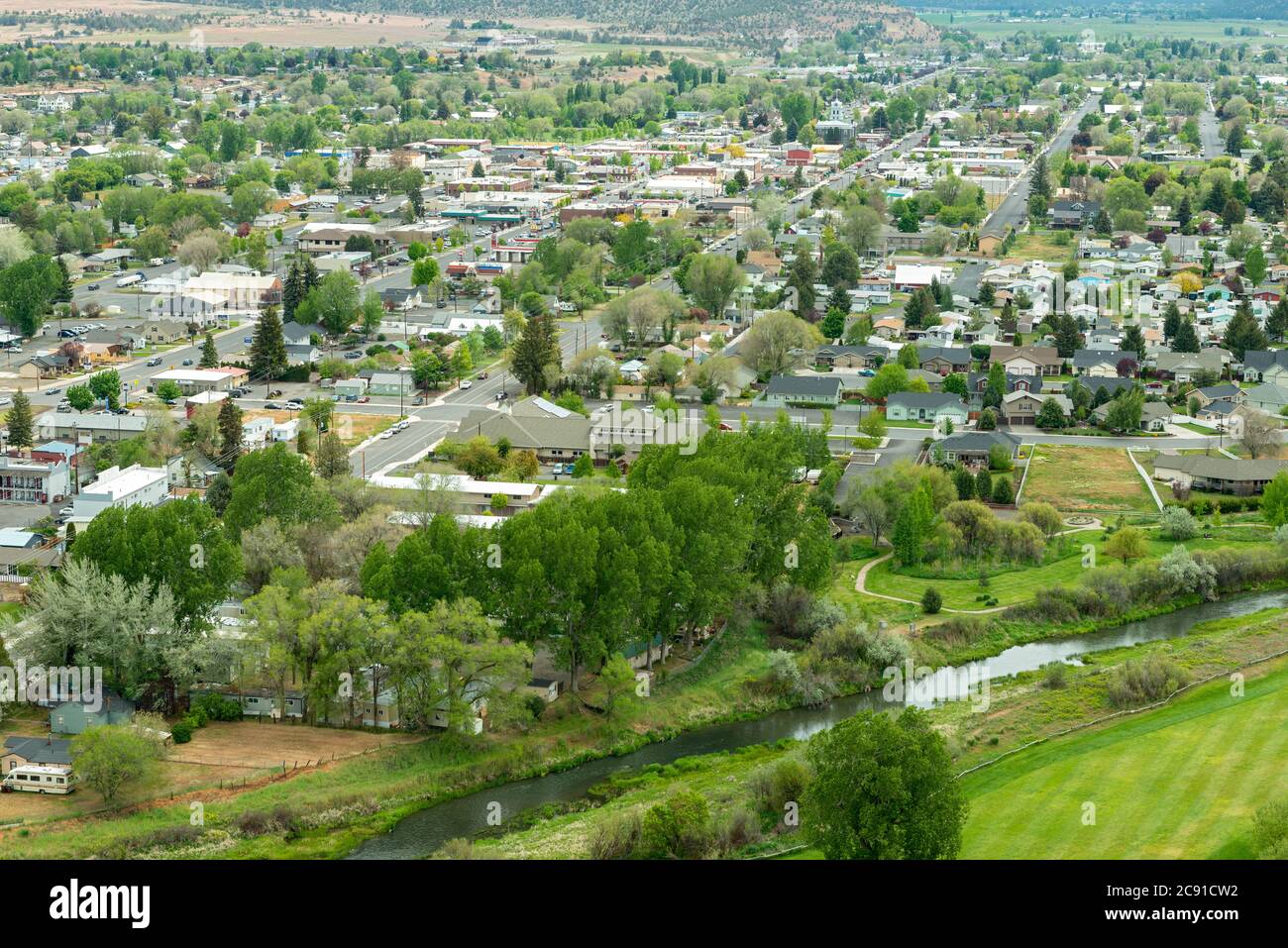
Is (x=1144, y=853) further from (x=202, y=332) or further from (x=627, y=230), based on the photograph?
(x=627, y=230)

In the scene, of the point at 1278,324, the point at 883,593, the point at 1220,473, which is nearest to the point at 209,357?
the point at 883,593

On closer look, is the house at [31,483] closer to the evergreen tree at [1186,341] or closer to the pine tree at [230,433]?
the pine tree at [230,433]

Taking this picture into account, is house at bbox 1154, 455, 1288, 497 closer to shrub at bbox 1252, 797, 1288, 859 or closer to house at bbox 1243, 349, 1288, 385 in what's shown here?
house at bbox 1243, 349, 1288, 385

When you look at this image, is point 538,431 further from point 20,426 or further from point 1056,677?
point 1056,677

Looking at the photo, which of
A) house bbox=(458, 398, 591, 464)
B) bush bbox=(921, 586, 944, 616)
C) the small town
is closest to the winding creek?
the small town
